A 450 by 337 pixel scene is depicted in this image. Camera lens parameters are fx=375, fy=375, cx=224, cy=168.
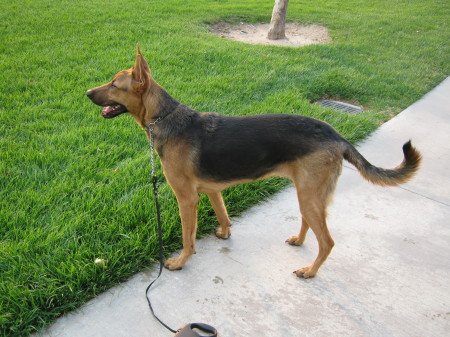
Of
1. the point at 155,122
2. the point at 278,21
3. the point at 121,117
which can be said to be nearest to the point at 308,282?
the point at 155,122

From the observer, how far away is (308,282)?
3.06 metres

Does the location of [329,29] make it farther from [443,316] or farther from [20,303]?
[20,303]

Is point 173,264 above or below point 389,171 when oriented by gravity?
below

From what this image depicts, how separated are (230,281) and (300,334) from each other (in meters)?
0.66

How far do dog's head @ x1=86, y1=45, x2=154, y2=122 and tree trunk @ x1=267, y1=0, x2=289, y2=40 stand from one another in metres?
7.10

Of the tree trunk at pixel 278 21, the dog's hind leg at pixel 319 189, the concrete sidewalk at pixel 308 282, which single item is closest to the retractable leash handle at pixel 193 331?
the concrete sidewalk at pixel 308 282

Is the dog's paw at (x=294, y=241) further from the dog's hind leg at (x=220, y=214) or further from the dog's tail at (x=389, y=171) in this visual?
the dog's tail at (x=389, y=171)

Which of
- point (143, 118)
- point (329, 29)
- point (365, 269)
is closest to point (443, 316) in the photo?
point (365, 269)

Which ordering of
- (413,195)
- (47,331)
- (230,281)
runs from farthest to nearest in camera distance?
1. (413,195)
2. (230,281)
3. (47,331)

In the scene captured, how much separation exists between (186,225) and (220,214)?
1.41 ft

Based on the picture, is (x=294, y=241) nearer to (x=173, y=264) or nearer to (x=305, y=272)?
(x=305, y=272)

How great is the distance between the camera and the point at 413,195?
4297mm

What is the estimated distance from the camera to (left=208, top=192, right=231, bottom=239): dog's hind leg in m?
3.38

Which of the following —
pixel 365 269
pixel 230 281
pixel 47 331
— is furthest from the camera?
pixel 365 269
